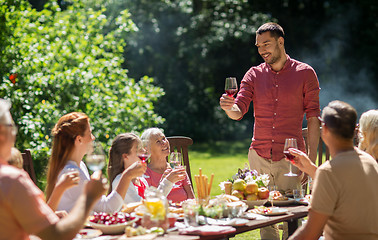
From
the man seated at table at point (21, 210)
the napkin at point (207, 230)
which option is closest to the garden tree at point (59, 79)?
the napkin at point (207, 230)

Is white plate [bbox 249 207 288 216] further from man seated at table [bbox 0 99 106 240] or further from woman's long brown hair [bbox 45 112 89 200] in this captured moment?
man seated at table [bbox 0 99 106 240]

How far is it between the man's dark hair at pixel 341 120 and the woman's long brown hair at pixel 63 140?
5.28ft

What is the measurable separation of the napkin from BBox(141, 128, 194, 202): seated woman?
1.58m

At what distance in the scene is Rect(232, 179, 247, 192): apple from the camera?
3797 millimetres

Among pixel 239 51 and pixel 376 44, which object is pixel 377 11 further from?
pixel 239 51

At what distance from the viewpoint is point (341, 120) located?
2799 mm

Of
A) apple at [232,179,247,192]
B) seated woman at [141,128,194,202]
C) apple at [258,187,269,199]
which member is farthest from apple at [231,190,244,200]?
seated woman at [141,128,194,202]

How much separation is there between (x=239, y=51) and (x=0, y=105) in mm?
14920

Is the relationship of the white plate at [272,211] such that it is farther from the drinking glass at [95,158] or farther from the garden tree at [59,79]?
the garden tree at [59,79]

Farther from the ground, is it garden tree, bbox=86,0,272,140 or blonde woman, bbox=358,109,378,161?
garden tree, bbox=86,0,272,140

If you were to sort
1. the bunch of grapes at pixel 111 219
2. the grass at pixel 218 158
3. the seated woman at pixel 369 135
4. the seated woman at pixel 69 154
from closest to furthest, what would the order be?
the bunch of grapes at pixel 111 219, the seated woman at pixel 69 154, the seated woman at pixel 369 135, the grass at pixel 218 158

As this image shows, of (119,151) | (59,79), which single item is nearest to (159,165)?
(119,151)

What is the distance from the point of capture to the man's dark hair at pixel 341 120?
9.20 ft

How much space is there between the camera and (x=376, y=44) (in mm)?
16875
